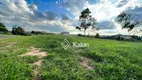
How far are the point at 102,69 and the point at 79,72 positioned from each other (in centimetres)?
102

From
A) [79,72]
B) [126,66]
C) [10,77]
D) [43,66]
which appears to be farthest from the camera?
[126,66]

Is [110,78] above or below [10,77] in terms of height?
below

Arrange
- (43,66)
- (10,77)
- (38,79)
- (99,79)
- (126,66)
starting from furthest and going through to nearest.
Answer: (126,66) < (43,66) < (99,79) < (38,79) < (10,77)

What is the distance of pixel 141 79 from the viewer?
4.28 meters

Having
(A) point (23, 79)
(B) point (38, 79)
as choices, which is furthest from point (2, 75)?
(B) point (38, 79)

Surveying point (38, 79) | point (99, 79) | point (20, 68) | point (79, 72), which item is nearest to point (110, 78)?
point (99, 79)

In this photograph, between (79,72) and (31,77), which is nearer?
(31,77)

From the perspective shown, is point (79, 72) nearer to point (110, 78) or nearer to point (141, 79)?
point (110, 78)

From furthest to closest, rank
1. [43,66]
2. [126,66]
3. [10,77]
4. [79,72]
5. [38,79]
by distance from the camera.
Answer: [126,66], [43,66], [79,72], [38,79], [10,77]

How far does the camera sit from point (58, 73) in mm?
3998

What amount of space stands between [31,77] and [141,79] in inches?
151

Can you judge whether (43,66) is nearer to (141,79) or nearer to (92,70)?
(92,70)

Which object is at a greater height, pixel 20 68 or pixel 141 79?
pixel 20 68

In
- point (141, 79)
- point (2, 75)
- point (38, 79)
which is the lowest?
point (141, 79)
